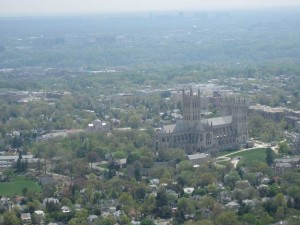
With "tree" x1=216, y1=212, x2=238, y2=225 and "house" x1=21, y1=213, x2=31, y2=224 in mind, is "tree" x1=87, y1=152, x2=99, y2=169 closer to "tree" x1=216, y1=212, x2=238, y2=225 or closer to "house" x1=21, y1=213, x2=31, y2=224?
"house" x1=21, y1=213, x2=31, y2=224

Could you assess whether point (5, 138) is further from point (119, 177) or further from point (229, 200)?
point (229, 200)

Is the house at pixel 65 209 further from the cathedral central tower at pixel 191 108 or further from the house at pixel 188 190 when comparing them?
the cathedral central tower at pixel 191 108

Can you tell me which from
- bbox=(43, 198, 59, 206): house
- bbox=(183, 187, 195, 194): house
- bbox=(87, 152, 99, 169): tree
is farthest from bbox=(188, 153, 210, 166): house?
bbox=(43, 198, 59, 206): house

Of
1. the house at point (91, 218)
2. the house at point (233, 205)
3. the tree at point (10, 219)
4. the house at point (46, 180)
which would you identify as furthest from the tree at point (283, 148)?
the tree at point (10, 219)

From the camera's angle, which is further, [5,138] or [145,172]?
[5,138]

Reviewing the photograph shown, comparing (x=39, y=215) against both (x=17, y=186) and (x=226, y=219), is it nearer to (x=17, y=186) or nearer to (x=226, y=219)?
(x=17, y=186)

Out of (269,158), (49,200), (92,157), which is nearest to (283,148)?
(269,158)

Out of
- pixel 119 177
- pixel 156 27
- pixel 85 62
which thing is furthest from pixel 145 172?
pixel 156 27
